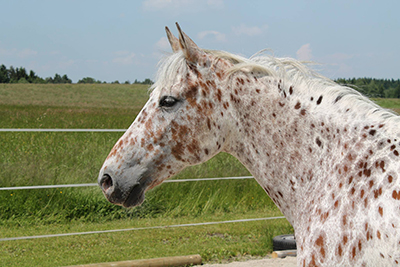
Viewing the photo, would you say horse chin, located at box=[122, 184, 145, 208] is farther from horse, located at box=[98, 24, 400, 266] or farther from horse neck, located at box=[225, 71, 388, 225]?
horse neck, located at box=[225, 71, 388, 225]

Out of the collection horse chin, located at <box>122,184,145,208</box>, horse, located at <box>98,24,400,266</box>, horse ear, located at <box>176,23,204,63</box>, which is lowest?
horse chin, located at <box>122,184,145,208</box>

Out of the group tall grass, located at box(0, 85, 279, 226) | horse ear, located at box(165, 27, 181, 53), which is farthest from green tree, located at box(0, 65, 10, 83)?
Result: horse ear, located at box(165, 27, 181, 53)

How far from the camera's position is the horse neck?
144 centimetres

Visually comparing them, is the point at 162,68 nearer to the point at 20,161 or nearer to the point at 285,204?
the point at 285,204

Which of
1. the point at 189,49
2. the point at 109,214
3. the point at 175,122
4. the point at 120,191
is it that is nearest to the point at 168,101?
the point at 175,122

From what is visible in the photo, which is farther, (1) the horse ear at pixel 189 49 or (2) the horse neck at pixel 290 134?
(1) the horse ear at pixel 189 49

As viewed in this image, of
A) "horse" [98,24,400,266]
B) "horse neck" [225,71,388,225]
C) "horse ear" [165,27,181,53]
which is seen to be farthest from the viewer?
"horse ear" [165,27,181,53]

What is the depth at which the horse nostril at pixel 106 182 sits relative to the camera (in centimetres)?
167

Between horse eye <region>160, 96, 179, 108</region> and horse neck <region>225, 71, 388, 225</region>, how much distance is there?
0.79 ft

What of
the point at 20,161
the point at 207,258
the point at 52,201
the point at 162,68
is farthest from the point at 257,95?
the point at 20,161

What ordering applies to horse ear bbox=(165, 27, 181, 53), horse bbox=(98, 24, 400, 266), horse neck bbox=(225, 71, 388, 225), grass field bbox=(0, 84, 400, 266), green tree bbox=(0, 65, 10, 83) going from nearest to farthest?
horse bbox=(98, 24, 400, 266) < horse neck bbox=(225, 71, 388, 225) < horse ear bbox=(165, 27, 181, 53) < grass field bbox=(0, 84, 400, 266) < green tree bbox=(0, 65, 10, 83)

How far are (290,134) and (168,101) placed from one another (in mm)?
525

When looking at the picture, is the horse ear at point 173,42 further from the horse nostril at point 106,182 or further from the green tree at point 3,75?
the green tree at point 3,75

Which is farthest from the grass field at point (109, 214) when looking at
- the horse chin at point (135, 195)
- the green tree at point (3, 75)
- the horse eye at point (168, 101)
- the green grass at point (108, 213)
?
the green tree at point (3, 75)
